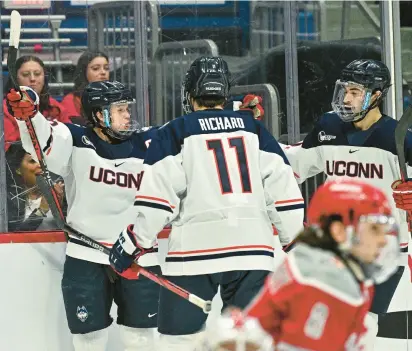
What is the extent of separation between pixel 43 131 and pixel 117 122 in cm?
27

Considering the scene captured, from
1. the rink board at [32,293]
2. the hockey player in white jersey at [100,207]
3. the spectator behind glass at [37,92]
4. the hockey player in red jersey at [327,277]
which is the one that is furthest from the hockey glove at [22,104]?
the hockey player in red jersey at [327,277]

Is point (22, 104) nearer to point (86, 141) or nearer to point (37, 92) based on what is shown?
point (86, 141)

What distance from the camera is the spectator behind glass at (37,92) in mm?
4273

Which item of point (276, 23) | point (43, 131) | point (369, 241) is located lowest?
point (369, 241)

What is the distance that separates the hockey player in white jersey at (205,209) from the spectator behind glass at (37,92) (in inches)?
36.1

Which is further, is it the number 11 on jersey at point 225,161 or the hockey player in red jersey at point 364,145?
the hockey player in red jersey at point 364,145

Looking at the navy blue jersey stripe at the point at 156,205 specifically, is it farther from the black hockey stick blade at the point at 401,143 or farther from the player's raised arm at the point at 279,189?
the black hockey stick blade at the point at 401,143

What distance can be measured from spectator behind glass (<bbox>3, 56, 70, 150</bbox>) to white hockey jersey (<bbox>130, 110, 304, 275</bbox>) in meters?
0.95

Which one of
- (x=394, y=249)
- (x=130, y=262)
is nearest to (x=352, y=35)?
(x=130, y=262)

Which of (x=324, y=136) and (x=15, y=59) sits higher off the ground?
(x=15, y=59)

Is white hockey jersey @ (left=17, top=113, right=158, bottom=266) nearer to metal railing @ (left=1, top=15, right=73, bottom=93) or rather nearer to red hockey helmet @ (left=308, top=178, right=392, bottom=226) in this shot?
metal railing @ (left=1, top=15, right=73, bottom=93)

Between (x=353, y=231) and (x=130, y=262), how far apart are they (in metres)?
1.44

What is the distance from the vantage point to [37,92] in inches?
169

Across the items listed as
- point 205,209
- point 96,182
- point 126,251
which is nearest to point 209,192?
point 205,209
